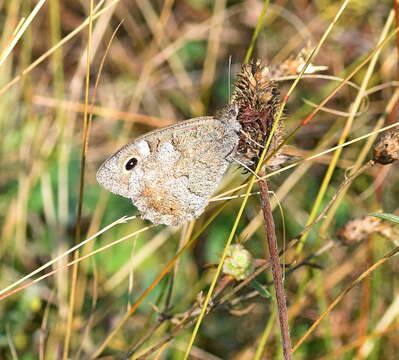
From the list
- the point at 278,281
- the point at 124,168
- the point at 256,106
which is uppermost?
the point at 256,106

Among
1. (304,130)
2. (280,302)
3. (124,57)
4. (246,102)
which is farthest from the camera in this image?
(124,57)

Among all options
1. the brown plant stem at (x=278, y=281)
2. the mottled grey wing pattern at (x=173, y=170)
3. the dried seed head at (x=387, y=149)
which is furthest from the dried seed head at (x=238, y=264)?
the dried seed head at (x=387, y=149)

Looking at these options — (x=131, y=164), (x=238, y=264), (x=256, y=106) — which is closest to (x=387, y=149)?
(x=256, y=106)

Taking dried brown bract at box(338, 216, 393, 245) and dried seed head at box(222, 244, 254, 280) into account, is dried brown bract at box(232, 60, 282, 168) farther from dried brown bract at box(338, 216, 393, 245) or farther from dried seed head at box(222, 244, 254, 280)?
dried brown bract at box(338, 216, 393, 245)

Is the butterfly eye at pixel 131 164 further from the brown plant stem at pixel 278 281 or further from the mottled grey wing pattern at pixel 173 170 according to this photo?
the brown plant stem at pixel 278 281

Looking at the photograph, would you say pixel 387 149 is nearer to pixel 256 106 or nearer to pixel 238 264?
pixel 256 106

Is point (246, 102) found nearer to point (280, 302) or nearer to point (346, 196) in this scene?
point (280, 302)

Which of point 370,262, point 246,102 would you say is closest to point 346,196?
point 370,262
